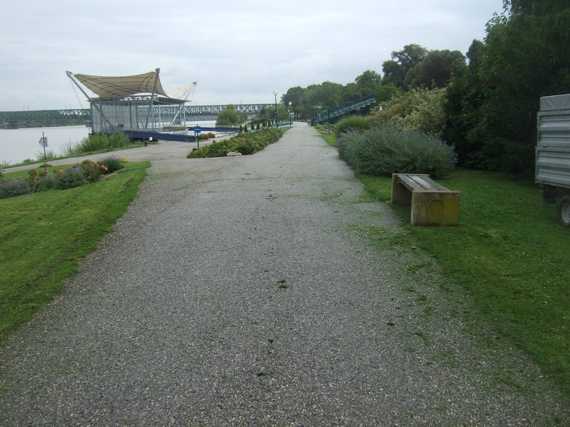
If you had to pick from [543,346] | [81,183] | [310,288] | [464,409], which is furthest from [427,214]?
[81,183]

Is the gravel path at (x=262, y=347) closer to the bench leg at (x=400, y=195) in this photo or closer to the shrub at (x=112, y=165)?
the bench leg at (x=400, y=195)

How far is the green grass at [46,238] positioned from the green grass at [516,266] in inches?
155

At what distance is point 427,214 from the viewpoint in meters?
7.66

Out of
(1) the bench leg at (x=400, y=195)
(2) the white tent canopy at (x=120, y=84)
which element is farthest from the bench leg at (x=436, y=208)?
(2) the white tent canopy at (x=120, y=84)

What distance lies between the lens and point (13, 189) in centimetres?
1577

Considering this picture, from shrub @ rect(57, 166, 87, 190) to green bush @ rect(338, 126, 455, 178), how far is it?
26.0ft

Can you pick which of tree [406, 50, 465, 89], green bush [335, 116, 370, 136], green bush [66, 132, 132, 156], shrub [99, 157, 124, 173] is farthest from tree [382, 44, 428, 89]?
shrub [99, 157, 124, 173]

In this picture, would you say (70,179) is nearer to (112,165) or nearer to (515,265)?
(112,165)

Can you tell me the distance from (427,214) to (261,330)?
167 inches

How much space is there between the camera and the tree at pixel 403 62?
95.6 m

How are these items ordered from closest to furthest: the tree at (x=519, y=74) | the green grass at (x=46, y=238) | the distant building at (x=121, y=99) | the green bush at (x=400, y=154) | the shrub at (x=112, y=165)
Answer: the green grass at (x=46, y=238) → the tree at (x=519, y=74) → the green bush at (x=400, y=154) → the shrub at (x=112, y=165) → the distant building at (x=121, y=99)

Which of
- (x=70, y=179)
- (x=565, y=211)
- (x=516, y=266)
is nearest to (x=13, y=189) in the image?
(x=70, y=179)

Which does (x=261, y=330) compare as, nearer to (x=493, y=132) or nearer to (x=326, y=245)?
(x=326, y=245)

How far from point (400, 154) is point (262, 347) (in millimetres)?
10092
